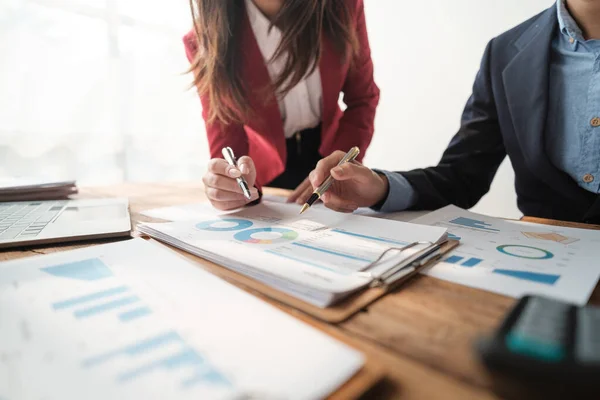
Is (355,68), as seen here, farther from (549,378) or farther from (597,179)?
(549,378)

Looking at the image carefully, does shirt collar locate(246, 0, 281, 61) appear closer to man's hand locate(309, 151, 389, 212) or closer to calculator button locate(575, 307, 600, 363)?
man's hand locate(309, 151, 389, 212)

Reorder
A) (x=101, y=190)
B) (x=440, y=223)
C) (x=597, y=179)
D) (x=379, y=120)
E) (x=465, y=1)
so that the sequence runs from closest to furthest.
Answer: (x=440, y=223), (x=597, y=179), (x=101, y=190), (x=465, y=1), (x=379, y=120)

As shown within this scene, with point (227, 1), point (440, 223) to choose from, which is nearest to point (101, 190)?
point (227, 1)

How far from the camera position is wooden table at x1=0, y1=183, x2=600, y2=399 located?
0.23 metres

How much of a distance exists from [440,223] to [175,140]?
67.8 inches

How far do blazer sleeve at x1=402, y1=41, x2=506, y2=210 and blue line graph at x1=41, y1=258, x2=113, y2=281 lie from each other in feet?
1.88

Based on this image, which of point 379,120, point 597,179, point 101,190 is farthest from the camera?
point 379,120

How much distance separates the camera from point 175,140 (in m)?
2.02

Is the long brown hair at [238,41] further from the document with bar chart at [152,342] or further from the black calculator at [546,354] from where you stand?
the black calculator at [546,354]

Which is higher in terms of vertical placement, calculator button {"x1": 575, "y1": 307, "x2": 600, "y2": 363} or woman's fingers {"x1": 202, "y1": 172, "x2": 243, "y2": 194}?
woman's fingers {"x1": 202, "y1": 172, "x2": 243, "y2": 194}

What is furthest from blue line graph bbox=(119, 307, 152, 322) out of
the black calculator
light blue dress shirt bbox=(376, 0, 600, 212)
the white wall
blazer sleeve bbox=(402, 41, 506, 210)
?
the white wall

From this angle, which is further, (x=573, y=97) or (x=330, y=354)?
(x=573, y=97)

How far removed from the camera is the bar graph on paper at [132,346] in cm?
22

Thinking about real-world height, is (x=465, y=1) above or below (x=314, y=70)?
above
